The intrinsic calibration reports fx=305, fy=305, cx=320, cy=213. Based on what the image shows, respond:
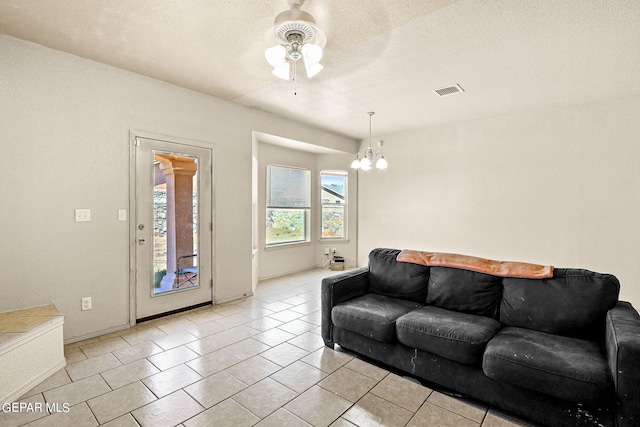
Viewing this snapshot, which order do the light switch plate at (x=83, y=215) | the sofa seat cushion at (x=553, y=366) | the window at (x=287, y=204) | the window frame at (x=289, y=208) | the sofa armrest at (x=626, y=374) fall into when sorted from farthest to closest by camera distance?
the window at (x=287, y=204), the window frame at (x=289, y=208), the light switch plate at (x=83, y=215), the sofa seat cushion at (x=553, y=366), the sofa armrest at (x=626, y=374)

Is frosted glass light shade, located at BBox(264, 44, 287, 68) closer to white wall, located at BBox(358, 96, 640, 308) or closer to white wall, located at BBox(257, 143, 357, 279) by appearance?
white wall, located at BBox(257, 143, 357, 279)

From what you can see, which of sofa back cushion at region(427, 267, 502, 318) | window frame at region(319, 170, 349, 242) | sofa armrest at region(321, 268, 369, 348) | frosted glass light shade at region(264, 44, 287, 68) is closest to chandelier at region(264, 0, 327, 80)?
frosted glass light shade at region(264, 44, 287, 68)

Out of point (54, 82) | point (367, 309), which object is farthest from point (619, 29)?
point (54, 82)

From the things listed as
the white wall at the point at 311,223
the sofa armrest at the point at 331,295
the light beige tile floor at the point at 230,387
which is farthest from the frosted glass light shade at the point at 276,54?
the white wall at the point at 311,223

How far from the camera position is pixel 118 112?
324 cm

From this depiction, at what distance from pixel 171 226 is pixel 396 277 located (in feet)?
8.91

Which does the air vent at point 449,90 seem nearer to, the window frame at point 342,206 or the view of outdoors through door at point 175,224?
the window frame at point 342,206

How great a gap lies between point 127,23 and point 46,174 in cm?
157

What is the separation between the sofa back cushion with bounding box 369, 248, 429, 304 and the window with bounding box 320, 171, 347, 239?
3.38 metres

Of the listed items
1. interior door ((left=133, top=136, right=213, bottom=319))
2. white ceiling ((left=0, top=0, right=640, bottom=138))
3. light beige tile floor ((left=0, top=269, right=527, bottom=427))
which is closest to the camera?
light beige tile floor ((left=0, top=269, right=527, bottom=427))

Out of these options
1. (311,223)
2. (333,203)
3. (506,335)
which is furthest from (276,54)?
(333,203)

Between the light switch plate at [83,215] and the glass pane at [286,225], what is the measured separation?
3.03 m

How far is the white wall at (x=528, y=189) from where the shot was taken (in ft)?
13.0

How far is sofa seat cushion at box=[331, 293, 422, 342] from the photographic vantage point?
2412mm
